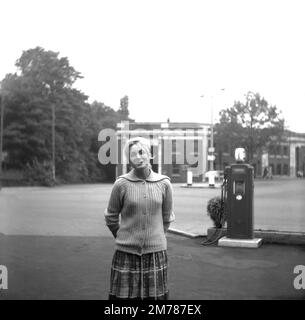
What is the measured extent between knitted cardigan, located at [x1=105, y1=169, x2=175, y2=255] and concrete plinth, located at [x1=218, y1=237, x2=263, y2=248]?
5.37 metres

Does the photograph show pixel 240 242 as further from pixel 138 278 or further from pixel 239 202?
pixel 138 278

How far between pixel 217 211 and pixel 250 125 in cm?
5316

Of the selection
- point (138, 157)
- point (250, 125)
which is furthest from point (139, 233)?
point (250, 125)

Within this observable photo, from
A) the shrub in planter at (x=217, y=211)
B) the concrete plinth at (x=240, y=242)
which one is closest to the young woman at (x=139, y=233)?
the concrete plinth at (x=240, y=242)

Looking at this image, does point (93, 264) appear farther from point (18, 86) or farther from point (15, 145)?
point (15, 145)

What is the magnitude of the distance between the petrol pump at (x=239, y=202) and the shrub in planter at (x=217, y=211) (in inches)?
13.6

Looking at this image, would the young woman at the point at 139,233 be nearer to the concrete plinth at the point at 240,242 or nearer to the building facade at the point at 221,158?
the concrete plinth at the point at 240,242

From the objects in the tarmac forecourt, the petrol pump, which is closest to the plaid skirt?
the tarmac forecourt

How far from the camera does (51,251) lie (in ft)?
27.0

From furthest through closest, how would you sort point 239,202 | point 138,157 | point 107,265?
point 239,202 → point 107,265 → point 138,157

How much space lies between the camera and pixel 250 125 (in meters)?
61.2

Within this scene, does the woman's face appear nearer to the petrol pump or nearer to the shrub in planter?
the petrol pump

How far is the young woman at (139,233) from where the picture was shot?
3.44 m

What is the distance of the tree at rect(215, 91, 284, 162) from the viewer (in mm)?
59844
